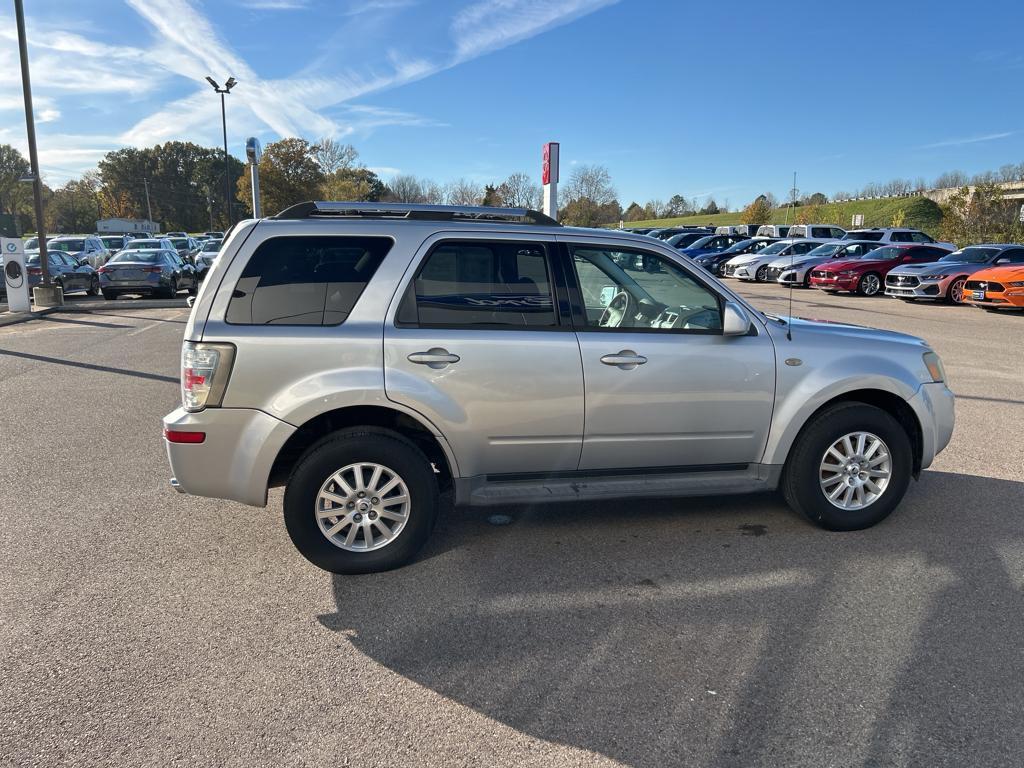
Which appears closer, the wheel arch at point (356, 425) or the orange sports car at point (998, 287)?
the wheel arch at point (356, 425)

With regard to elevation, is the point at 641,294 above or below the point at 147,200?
below

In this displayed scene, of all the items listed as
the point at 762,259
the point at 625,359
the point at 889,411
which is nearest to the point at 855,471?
the point at 889,411

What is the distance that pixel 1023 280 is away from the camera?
1636 cm

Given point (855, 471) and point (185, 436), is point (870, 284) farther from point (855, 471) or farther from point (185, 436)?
point (185, 436)

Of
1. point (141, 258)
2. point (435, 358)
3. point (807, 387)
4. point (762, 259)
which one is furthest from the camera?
point (762, 259)

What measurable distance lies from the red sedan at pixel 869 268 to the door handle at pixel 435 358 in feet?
68.9

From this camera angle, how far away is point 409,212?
4.24m

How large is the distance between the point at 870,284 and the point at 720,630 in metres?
21.5

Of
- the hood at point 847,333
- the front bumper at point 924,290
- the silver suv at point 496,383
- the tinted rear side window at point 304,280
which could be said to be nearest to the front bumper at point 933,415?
the silver suv at point 496,383

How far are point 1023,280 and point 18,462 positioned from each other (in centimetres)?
1894

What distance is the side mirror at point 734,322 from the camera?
4211 mm

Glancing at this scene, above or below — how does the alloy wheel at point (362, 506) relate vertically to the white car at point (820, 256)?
below

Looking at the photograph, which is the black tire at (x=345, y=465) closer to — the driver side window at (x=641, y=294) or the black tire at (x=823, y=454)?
the driver side window at (x=641, y=294)

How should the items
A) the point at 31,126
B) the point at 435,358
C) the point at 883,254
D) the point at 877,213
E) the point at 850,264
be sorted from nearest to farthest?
the point at 435,358
the point at 31,126
the point at 850,264
the point at 883,254
the point at 877,213
